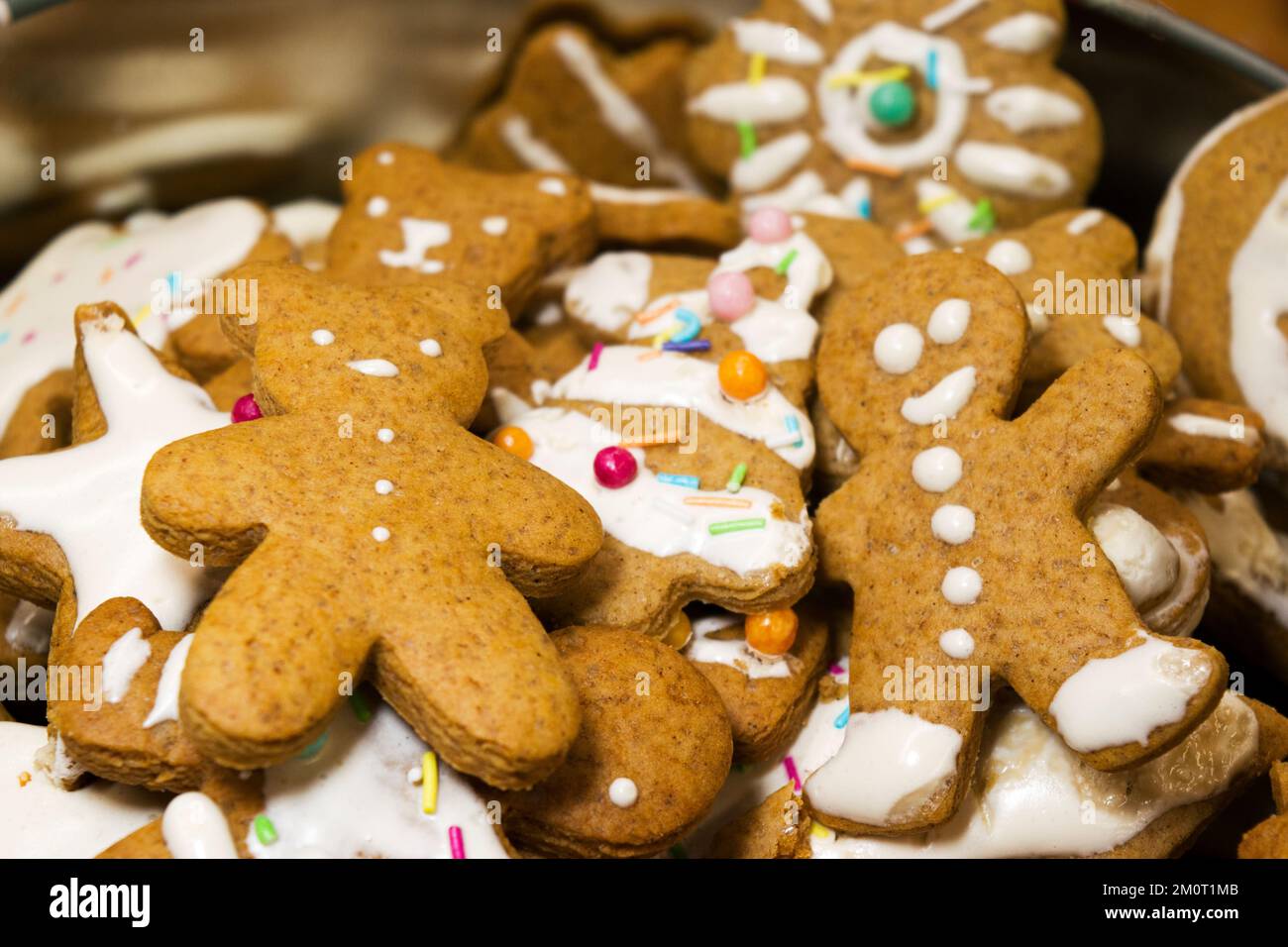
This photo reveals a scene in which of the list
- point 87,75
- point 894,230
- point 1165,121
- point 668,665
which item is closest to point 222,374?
point 87,75

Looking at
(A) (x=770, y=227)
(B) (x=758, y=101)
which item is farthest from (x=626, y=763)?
(B) (x=758, y=101)

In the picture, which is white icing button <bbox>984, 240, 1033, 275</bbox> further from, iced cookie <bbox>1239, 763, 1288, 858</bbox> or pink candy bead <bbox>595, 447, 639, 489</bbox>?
iced cookie <bbox>1239, 763, 1288, 858</bbox>

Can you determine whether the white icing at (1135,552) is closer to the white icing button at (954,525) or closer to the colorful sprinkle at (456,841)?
the white icing button at (954,525)

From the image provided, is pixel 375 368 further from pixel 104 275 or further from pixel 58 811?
pixel 104 275

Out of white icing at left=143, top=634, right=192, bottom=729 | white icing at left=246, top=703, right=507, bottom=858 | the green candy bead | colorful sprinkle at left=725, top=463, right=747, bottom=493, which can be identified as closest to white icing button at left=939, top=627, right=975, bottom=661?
colorful sprinkle at left=725, top=463, right=747, bottom=493

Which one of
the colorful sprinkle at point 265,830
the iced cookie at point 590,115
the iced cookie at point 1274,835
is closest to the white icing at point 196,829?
the colorful sprinkle at point 265,830
